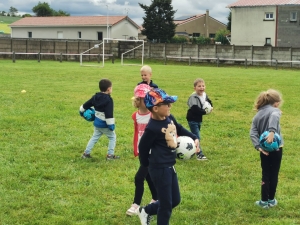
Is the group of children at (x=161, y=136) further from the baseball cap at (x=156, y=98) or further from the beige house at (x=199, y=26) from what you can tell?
the beige house at (x=199, y=26)

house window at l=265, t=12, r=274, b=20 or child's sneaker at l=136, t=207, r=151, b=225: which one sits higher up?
house window at l=265, t=12, r=274, b=20

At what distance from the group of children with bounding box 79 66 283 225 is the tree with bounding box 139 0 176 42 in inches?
2477

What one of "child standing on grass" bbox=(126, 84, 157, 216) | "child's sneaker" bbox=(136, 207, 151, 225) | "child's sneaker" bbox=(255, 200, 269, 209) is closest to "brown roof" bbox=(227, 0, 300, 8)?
"child's sneaker" bbox=(255, 200, 269, 209)

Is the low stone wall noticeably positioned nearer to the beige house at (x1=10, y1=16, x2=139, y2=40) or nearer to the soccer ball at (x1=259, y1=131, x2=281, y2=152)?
the beige house at (x1=10, y1=16, x2=139, y2=40)

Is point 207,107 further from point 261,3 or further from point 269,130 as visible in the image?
point 261,3

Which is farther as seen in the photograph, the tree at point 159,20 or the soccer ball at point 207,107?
the tree at point 159,20

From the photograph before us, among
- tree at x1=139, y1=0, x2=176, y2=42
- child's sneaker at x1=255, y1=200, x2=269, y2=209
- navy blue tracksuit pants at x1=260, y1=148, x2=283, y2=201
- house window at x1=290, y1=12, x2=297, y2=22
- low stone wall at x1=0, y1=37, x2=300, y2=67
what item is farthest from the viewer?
tree at x1=139, y1=0, x2=176, y2=42

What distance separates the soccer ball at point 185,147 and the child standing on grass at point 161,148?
0.63 metres

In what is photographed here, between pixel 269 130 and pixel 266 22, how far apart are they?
179 ft

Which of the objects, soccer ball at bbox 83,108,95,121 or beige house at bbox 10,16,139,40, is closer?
soccer ball at bbox 83,108,95,121

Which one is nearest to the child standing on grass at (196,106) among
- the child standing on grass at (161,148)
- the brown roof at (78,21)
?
the child standing on grass at (161,148)

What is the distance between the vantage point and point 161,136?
481cm

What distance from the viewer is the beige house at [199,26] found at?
92.6 metres

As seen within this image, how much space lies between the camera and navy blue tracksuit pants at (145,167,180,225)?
4855 millimetres
